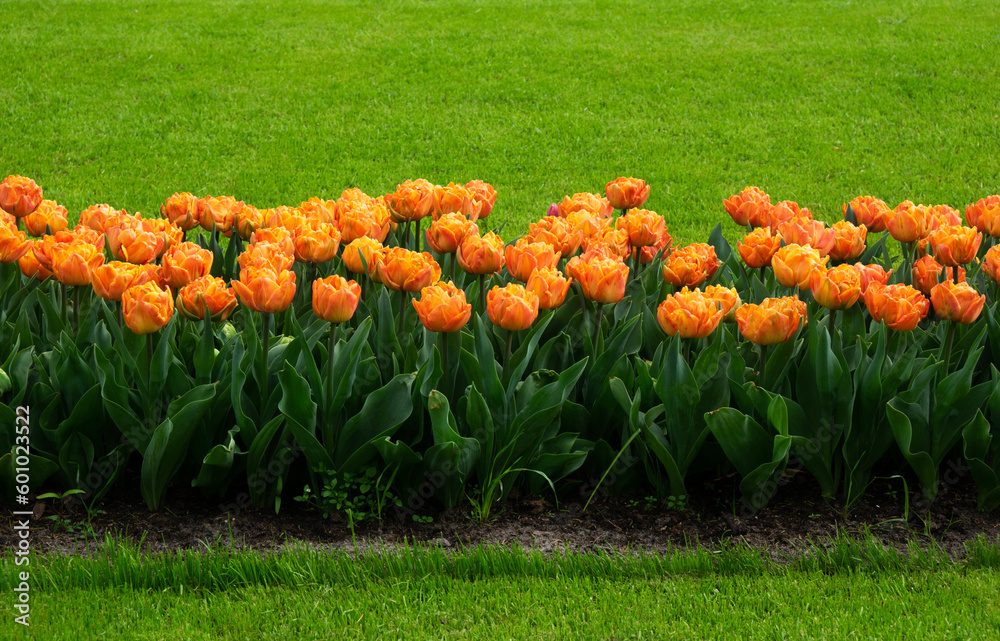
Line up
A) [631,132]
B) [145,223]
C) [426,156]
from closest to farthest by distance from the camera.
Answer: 1. [145,223]
2. [426,156]
3. [631,132]

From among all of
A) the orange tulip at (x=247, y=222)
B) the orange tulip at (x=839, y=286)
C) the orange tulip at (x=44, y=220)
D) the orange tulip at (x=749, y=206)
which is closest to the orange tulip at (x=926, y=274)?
the orange tulip at (x=839, y=286)

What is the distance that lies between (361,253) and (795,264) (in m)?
1.48

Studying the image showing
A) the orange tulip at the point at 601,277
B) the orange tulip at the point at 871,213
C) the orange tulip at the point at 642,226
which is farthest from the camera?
the orange tulip at the point at 871,213

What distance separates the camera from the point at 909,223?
3719mm

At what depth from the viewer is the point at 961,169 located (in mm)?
8383

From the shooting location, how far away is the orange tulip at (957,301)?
2.89 m

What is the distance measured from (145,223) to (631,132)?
21.9ft

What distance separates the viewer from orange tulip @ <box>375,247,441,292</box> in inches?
115

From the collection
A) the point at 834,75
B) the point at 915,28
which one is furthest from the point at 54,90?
the point at 915,28

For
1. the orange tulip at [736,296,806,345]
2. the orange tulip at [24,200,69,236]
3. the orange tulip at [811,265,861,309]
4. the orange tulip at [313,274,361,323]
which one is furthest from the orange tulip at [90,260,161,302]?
the orange tulip at [811,265,861,309]

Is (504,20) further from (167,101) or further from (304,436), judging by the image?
(304,436)

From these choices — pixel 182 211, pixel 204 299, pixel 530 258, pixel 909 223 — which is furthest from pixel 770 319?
pixel 182 211

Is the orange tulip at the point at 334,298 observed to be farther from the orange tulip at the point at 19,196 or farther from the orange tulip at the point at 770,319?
the orange tulip at the point at 19,196

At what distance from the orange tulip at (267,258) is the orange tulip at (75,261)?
1.57 ft
